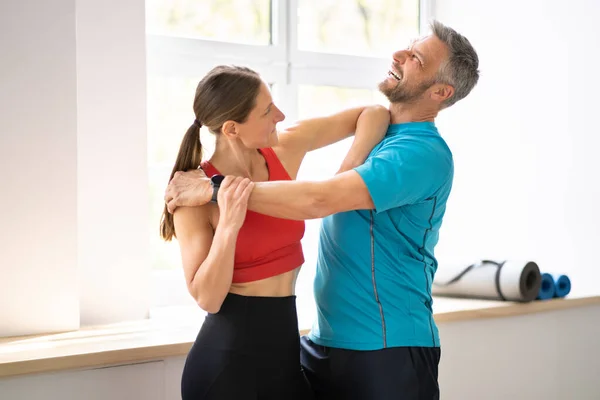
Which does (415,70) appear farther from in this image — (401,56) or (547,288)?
(547,288)

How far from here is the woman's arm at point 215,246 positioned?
1801mm

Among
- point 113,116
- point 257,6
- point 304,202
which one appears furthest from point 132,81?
point 304,202

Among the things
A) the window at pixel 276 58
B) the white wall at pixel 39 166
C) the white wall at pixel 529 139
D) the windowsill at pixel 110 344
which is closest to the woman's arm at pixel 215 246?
the windowsill at pixel 110 344

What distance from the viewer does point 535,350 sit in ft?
10.5

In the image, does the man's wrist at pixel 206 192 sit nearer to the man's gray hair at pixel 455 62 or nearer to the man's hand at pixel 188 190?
the man's hand at pixel 188 190

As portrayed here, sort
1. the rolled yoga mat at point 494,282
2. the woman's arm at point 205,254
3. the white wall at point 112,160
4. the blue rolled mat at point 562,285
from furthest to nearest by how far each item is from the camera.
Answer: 1. the blue rolled mat at point 562,285
2. the rolled yoga mat at point 494,282
3. the white wall at point 112,160
4. the woman's arm at point 205,254

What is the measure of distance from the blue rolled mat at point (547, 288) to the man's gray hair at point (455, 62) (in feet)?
4.40

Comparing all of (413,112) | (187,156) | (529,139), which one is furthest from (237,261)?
(529,139)

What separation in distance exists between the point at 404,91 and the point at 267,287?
67 cm

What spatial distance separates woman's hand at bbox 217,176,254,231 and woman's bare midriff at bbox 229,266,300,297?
19 cm

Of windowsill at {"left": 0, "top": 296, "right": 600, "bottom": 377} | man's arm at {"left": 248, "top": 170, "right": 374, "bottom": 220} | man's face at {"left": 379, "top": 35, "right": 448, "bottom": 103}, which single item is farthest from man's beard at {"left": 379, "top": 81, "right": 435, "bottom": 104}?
windowsill at {"left": 0, "top": 296, "right": 600, "bottom": 377}

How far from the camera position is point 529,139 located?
352cm

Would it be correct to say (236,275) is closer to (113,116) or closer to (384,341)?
(384,341)

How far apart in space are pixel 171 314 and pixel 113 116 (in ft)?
2.64
